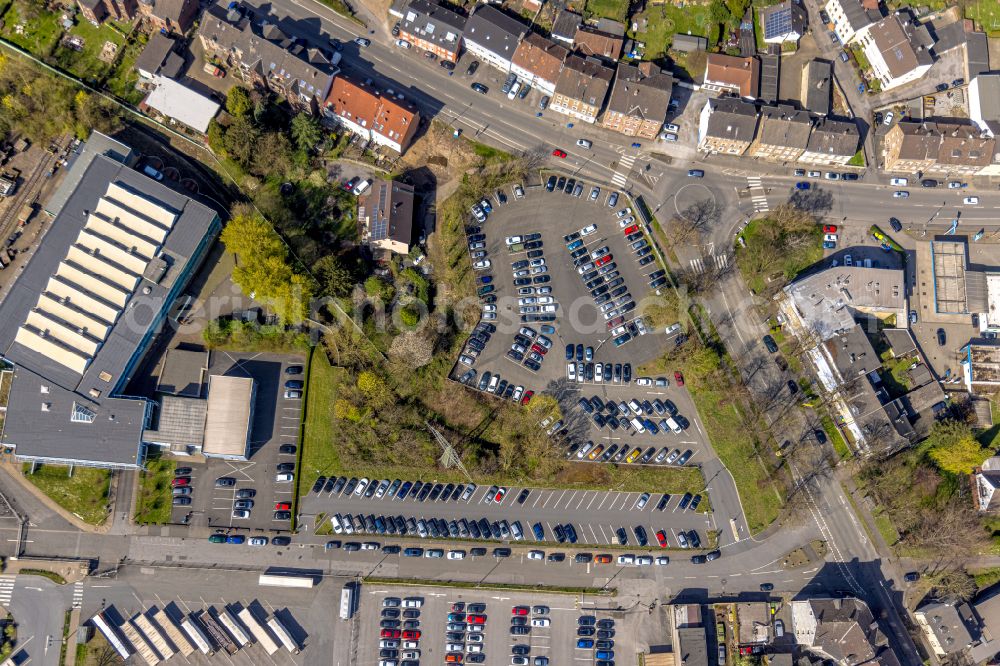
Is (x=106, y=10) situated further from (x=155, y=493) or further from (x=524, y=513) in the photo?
(x=524, y=513)

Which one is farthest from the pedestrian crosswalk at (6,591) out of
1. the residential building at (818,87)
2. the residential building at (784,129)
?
the residential building at (818,87)

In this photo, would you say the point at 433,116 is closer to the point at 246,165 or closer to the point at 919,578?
the point at 246,165

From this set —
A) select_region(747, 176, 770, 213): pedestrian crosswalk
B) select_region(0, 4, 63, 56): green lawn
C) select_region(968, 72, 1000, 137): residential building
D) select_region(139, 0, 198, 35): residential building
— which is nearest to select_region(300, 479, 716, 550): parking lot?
select_region(747, 176, 770, 213): pedestrian crosswalk

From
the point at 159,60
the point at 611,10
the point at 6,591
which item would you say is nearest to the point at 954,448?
the point at 611,10

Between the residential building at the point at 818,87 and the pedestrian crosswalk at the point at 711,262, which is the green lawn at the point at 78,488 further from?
the residential building at the point at 818,87

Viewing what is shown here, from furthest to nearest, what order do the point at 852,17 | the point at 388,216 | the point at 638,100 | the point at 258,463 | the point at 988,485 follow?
the point at 852,17 → the point at 638,100 → the point at 388,216 → the point at 988,485 → the point at 258,463
